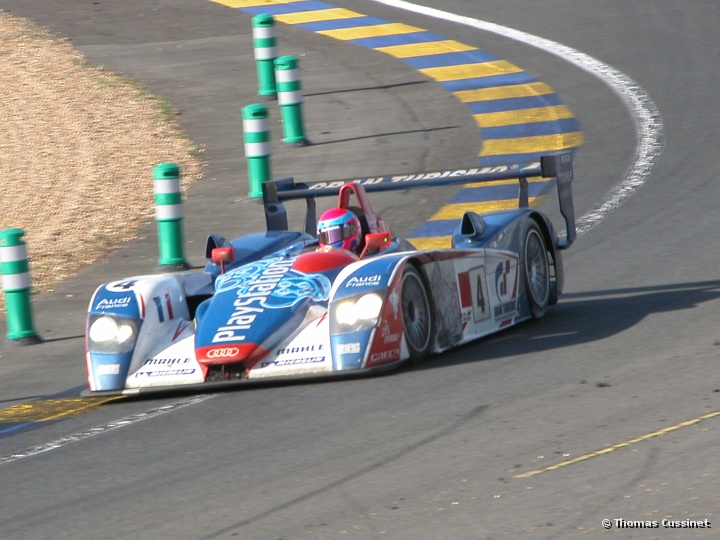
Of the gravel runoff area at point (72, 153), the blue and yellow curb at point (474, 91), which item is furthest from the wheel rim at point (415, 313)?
the gravel runoff area at point (72, 153)

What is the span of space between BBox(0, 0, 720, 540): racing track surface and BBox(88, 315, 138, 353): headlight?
1.17 ft

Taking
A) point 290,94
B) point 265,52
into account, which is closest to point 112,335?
point 290,94

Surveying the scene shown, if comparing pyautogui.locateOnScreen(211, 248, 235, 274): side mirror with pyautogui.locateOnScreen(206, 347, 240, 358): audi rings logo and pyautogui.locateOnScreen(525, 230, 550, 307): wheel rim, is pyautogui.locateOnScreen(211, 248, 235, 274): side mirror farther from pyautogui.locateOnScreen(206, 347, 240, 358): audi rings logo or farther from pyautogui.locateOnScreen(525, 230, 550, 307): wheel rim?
pyautogui.locateOnScreen(525, 230, 550, 307): wheel rim

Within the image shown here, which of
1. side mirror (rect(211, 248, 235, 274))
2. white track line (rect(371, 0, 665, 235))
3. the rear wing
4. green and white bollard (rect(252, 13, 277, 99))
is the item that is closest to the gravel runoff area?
green and white bollard (rect(252, 13, 277, 99))

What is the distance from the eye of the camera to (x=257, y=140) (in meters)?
14.0

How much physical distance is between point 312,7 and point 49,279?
1160 centimetres

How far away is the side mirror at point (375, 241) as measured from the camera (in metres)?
9.18

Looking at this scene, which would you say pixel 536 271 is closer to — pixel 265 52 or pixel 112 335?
pixel 112 335

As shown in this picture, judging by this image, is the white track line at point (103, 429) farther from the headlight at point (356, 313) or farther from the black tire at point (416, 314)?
the black tire at point (416, 314)

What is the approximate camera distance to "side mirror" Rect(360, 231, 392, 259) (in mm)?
9180

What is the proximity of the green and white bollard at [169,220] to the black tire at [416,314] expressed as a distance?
159 inches

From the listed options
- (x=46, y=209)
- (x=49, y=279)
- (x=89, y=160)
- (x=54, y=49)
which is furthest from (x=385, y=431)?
(x=54, y=49)

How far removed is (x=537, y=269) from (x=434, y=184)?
965 mm

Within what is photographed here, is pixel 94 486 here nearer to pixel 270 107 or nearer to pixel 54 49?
pixel 270 107
